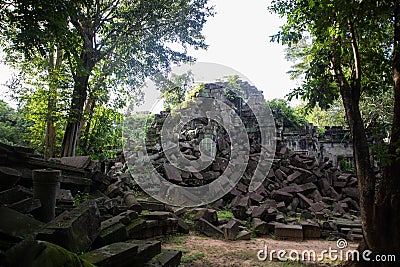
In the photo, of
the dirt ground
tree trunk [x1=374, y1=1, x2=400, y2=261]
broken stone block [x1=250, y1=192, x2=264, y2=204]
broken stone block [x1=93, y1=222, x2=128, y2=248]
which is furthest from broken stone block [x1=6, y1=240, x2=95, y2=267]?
broken stone block [x1=250, y1=192, x2=264, y2=204]

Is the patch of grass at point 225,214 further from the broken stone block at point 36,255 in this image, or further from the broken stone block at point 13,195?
the broken stone block at point 36,255

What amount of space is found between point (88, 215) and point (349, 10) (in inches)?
158

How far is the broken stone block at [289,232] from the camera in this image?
20.9 feet

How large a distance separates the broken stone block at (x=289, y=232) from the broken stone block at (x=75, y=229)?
4.39 m

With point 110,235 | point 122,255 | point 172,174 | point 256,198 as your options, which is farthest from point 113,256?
point 256,198

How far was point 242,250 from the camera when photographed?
542 cm

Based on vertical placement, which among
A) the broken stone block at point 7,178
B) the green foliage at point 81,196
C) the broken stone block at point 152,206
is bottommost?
the broken stone block at point 152,206

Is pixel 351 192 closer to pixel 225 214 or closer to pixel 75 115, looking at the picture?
pixel 225 214

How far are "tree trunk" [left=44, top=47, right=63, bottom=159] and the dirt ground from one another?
759cm

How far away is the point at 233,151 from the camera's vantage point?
1143 centimetres

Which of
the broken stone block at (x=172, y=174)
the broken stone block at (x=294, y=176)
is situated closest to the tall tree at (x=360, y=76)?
the broken stone block at (x=172, y=174)

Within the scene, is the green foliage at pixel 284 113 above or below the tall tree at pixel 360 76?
above

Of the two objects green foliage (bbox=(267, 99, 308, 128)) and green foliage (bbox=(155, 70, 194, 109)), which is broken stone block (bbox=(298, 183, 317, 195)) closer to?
green foliage (bbox=(155, 70, 194, 109))

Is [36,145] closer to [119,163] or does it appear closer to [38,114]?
[38,114]
